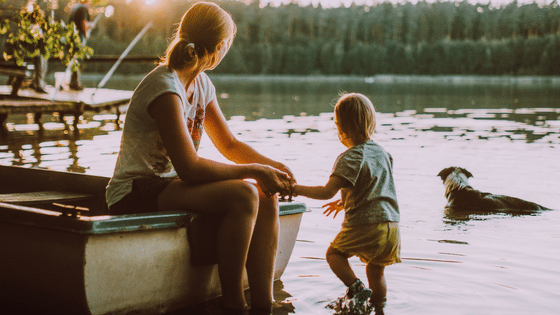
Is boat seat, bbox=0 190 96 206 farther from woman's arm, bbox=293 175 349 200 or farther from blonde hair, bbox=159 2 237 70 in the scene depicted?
woman's arm, bbox=293 175 349 200

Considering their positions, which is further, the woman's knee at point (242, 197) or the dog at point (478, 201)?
the dog at point (478, 201)

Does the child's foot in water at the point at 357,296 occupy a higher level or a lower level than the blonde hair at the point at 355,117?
lower

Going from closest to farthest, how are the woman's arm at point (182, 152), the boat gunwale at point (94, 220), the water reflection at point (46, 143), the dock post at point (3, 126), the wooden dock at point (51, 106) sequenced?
the boat gunwale at point (94, 220)
the woman's arm at point (182, 152)
the water reflection at point (46, 143)
the wooden dock at point (51, 106)
the dock post at point (3, 126)

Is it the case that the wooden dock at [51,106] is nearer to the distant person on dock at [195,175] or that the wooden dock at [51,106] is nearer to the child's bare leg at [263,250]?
the distant person on dock at [195,175]

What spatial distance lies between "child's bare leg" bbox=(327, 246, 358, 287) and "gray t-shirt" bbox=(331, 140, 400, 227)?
0.59ft

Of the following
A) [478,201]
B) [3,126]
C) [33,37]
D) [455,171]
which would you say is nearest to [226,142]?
[33,37]

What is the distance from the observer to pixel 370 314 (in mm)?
3232

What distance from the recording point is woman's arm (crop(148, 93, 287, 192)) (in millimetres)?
2775

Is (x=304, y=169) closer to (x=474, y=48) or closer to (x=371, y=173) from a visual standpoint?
(x=371, y=173)

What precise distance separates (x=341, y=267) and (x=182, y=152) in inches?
42.5

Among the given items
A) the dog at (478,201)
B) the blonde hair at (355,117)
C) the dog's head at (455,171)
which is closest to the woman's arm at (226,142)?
the blonde hair at (355,117)

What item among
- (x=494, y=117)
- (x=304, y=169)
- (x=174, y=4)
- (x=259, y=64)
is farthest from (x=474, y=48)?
(x=304, y=169)

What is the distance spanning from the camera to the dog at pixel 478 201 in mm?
5914

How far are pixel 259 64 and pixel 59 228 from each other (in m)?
102
